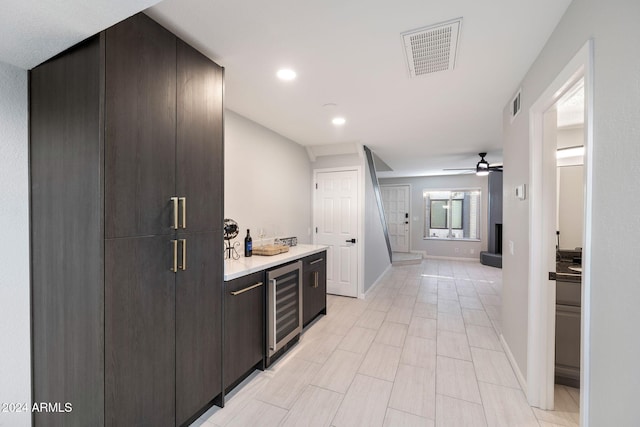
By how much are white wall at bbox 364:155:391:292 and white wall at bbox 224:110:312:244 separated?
1.01 meters

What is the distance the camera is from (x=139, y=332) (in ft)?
4.46

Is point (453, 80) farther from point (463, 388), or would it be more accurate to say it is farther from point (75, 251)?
point (75, 251)

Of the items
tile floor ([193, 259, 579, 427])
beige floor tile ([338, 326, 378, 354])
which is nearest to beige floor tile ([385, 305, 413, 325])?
tile floor ([193, 259, 579, 427])

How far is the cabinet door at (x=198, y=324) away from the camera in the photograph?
1578 millimetres

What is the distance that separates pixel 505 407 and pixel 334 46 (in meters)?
2.79

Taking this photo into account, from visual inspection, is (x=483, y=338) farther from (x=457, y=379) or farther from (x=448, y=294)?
(x=448, y=294)

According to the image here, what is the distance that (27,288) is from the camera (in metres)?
1.44

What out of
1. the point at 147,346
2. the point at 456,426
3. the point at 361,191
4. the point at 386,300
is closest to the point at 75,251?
the point at 147,346

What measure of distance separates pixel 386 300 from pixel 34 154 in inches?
167

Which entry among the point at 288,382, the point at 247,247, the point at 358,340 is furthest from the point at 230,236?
the point at 358,340

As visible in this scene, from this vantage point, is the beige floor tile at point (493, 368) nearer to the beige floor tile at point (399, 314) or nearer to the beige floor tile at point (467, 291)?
the beige floor tile at point (399, 314)

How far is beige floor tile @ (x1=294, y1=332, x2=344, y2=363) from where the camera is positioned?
255 cm

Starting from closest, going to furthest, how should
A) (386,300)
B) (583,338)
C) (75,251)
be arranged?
(583,338), (75,251), (386,300)

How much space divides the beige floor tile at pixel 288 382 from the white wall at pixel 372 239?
2.32 metres
